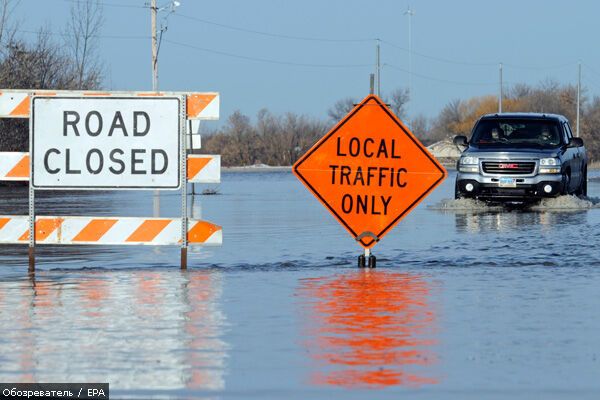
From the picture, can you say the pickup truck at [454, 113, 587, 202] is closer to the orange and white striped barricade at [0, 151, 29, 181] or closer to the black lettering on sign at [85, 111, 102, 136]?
the black lettering on sign at [85, 111, 102, 136]

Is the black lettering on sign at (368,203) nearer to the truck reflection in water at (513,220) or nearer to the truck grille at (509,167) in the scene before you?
the truck reflection in water at (513,220)

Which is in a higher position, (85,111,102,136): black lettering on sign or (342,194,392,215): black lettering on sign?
(85,111,102,136): black lettering on sign

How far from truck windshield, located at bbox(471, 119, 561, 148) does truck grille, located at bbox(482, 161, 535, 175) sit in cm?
70

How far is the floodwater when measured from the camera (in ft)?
26.6

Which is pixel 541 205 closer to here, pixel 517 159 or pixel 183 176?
pixel 517 159

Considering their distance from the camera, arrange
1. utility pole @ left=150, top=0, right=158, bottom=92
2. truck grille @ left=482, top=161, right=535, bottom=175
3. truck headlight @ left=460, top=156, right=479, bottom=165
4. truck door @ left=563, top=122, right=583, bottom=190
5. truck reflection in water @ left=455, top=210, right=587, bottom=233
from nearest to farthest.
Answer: truck reflection in water @ left=455, top=210, right=587, bottom=233 → truck grille @ left=482, top=161, right=535, bottom=175 → truck headlight @ left=460, top=156, right=479, bottom=165 → truck door @ left=563, top=122, right=583, bottom=190 → utility pole @ left=150, top=0, right=158, bottom=92

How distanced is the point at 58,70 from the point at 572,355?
6269cm

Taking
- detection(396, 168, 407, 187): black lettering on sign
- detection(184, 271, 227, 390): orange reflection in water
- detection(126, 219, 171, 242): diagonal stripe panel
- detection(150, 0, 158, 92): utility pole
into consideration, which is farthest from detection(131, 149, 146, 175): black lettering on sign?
detection(150, 0, 158, 92): utility pole

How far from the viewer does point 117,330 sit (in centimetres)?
1016

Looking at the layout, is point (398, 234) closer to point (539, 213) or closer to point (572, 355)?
point (539, 213)

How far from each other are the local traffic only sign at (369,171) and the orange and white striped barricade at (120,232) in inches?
55.7

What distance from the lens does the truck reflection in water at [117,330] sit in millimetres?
8273

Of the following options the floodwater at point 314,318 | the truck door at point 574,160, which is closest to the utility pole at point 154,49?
the truck door at point 574,160

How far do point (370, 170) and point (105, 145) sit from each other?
293 centimetres
